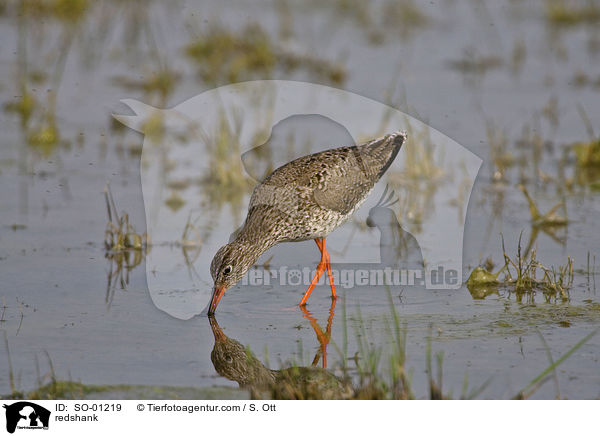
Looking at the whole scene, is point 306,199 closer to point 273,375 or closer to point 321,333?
point 321,333

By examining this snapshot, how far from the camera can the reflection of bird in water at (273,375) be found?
6648 millimetres

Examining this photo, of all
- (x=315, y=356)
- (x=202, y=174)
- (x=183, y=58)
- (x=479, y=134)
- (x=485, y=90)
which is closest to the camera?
(x=315, y=356)

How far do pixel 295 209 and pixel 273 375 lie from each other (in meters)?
1.86

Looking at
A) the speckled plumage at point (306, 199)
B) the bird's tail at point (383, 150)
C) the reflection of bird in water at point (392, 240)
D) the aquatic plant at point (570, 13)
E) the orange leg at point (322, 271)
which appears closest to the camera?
the speckled plumage at point (306, 199)

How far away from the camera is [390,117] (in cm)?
1293

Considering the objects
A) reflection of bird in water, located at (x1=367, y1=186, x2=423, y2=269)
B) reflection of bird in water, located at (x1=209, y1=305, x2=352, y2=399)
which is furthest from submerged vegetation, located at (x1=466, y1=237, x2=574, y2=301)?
reflection of bird in water, located at (x1=209, y1=305, x2=352, y2=399)

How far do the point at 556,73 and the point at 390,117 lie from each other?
181 inches

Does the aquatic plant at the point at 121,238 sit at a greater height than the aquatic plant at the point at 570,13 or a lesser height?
lesser

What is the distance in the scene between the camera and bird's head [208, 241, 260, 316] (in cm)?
827
